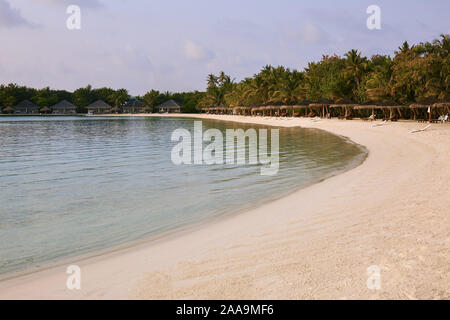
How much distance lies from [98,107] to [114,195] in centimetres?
10146

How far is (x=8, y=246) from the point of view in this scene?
5441mm

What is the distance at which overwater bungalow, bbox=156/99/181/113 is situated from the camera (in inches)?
4014

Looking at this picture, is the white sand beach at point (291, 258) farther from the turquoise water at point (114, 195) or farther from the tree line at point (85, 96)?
the tree line at point (85, 96)

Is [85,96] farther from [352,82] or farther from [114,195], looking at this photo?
[114,195]

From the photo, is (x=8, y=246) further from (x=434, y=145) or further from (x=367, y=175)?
(x=434, y=145)

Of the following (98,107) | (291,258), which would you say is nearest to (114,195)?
(291,258)

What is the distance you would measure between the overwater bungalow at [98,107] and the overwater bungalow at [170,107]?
15.0m

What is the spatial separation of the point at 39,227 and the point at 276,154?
11.5m

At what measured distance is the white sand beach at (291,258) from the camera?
333cm

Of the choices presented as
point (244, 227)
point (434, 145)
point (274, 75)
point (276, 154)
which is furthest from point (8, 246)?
point (274, 75)

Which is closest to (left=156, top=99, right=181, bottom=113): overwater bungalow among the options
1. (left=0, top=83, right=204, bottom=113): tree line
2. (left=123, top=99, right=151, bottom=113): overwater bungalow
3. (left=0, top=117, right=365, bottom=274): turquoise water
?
(left=0, top=83, right=204, bottom=113): tree line

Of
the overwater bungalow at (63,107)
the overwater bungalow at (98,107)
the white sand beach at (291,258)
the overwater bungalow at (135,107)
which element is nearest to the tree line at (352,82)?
the overwater bungalow at (63,107)

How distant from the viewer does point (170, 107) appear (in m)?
102

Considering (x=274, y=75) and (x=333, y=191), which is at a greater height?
(x=274, y=75)
